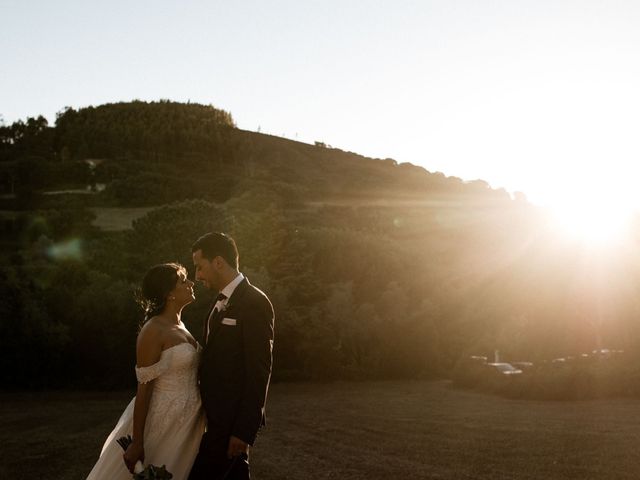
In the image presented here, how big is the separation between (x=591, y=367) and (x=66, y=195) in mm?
57423

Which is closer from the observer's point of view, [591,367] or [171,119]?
[591,367]

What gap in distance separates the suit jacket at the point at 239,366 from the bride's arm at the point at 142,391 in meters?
0.35

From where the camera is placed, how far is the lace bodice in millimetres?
5250

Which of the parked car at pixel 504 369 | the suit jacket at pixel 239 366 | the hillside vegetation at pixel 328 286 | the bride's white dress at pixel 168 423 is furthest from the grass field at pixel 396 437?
the suit jacket at pixel 239 366

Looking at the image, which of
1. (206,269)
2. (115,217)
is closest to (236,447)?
(206,269)

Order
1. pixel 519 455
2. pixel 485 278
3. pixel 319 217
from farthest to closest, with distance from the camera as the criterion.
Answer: pixel 319 217 → pixel 485 278 → pixel 519 455

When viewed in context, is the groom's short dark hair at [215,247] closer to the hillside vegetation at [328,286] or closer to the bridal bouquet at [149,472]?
the bridal bouquet at [149,472]

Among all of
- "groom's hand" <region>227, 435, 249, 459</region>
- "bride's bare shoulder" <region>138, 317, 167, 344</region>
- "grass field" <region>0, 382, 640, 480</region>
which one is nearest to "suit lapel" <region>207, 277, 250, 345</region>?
"bride's bare shoulder" <region>138, 317, 167, 344</region>

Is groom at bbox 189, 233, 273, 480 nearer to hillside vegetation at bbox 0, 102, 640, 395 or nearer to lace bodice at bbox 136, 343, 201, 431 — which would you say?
lace bodice at bbox 136, 343, 201, 431

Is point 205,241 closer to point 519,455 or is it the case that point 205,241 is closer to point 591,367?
point 519,455

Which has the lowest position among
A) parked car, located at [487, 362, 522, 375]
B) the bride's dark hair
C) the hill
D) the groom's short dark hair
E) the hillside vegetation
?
parked car, located at [487, 362, 522, 375]

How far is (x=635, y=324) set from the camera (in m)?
30.0

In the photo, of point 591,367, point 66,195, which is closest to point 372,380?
point 591,367

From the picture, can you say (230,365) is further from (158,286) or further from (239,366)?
(158,286)
